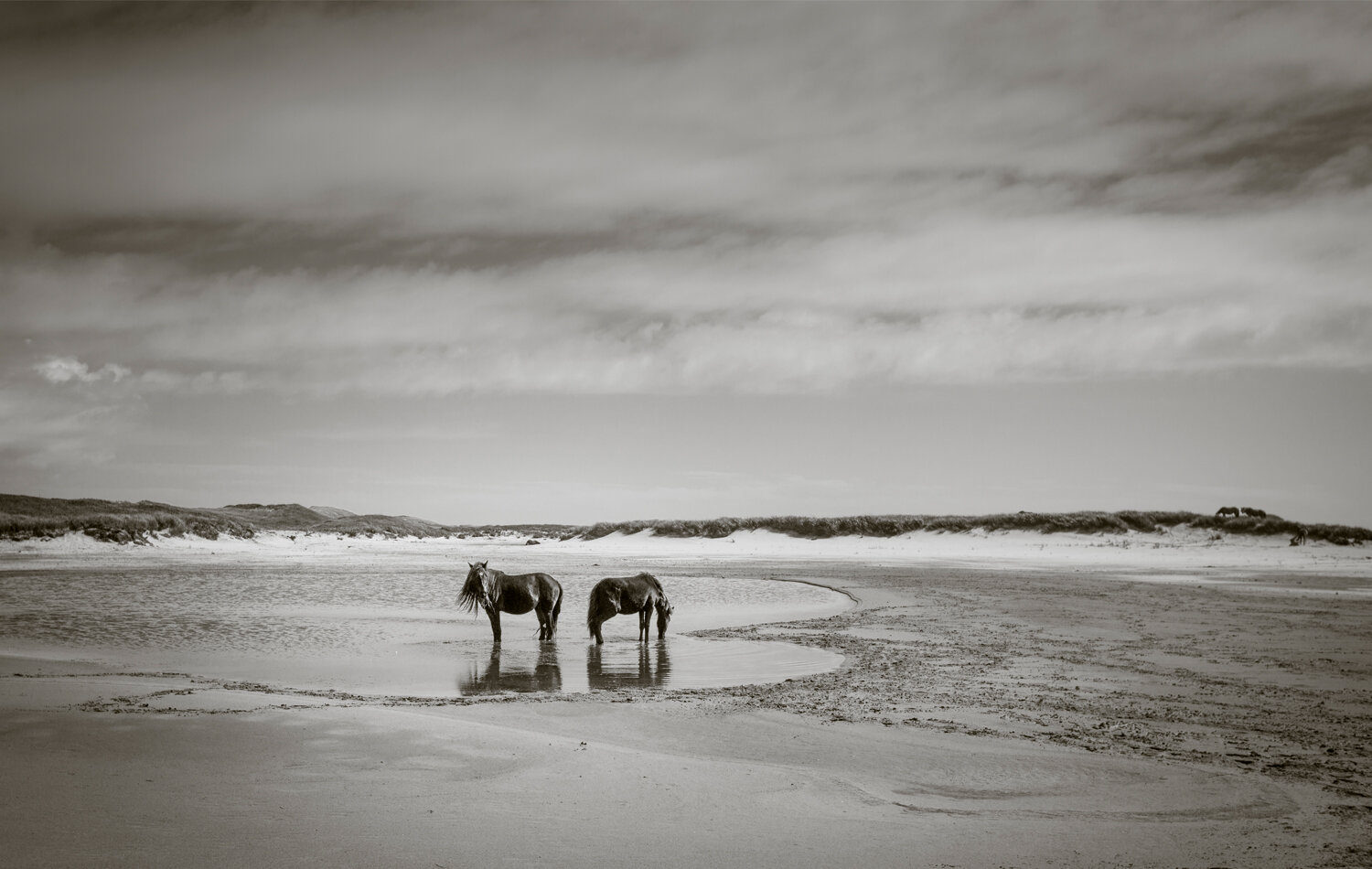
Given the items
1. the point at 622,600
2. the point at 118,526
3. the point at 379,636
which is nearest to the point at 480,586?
the point at 379,636

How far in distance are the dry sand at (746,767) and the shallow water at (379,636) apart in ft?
3.55

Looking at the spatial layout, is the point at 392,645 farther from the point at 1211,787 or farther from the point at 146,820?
the point at 1211,787

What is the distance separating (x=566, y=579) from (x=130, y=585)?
12265 mm

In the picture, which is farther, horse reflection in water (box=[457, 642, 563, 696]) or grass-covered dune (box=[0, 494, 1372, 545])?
grass-covered dune (box=[0, 494, 1372, 545])

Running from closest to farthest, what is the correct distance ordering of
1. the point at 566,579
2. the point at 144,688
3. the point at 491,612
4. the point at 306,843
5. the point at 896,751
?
1. the point at 306,843
2. the point at 896,751
3. the point at 144,688
4. the point at 491,612
5. the point at 566,579

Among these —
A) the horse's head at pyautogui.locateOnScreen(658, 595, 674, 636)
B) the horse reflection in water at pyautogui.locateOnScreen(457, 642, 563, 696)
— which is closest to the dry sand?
the horse reflection in water at pyautogui.locateOnScreen(457, 642, 563, 696)

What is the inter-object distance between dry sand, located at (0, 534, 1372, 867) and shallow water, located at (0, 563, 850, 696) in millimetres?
1081

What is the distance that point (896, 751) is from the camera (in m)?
6.92

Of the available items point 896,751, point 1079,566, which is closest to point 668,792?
point 896,751

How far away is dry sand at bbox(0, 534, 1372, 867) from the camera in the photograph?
15.4 ft

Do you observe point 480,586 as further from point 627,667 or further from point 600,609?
point 627,667

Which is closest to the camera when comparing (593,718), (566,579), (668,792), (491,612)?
(668,792)

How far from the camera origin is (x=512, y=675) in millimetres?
11383

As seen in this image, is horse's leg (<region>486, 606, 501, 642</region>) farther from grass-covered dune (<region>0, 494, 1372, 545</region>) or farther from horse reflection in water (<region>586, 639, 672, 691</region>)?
grass-covered dune (<region>0, 494, 1372, 545</region>)
